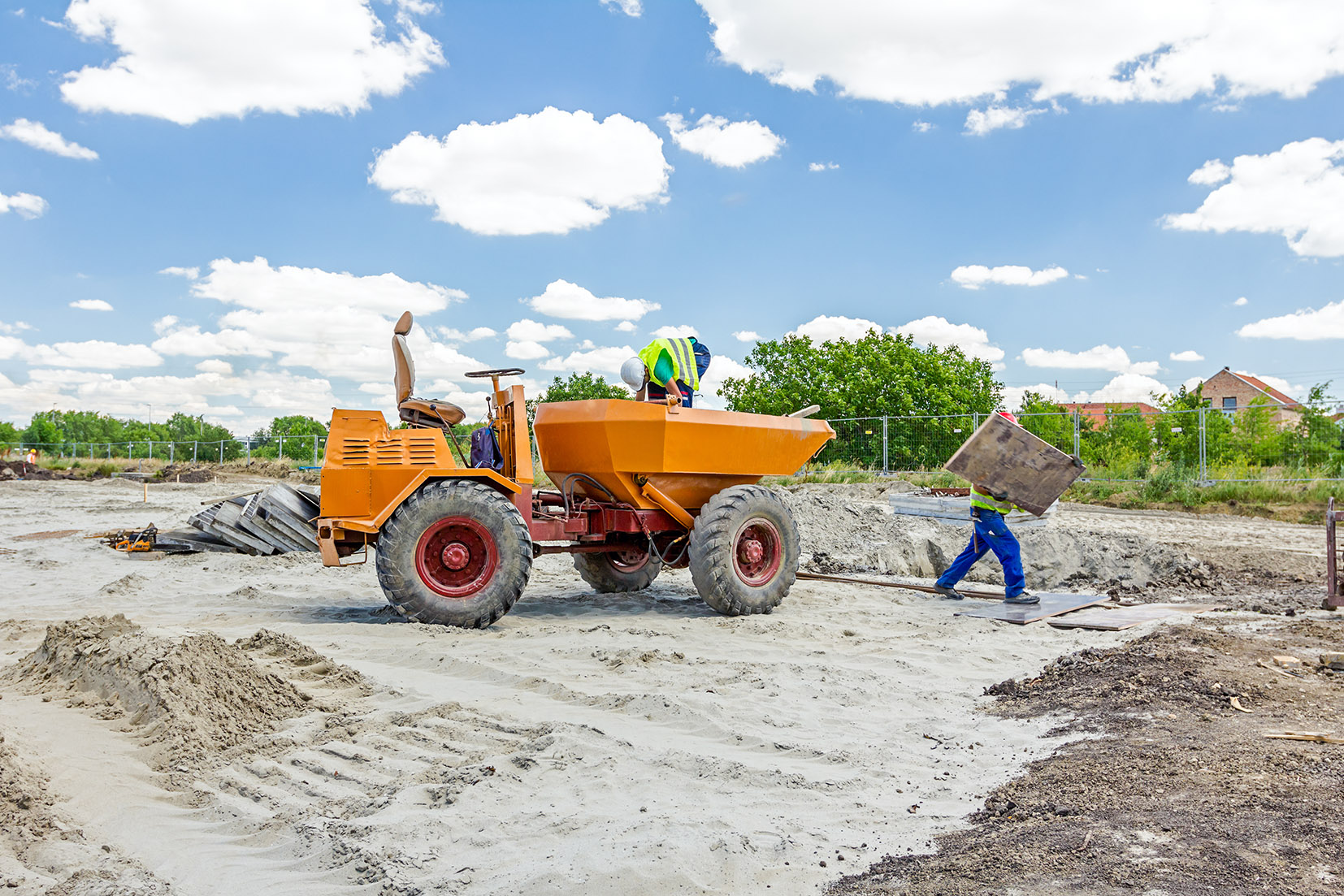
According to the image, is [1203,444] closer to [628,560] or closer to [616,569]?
[628,560]

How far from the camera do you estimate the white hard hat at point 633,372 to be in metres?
7.73

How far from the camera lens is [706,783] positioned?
391 centimetres

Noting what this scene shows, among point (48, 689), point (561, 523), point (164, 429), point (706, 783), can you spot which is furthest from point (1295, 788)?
point (164, 429)

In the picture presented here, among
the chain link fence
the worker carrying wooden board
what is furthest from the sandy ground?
the chain link fence

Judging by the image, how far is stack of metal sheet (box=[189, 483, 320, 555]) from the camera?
1198 centimetres

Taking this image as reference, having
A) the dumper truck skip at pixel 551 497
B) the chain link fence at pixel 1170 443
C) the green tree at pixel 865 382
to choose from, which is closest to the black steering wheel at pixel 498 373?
the dumper truck skip at pixel 551 497

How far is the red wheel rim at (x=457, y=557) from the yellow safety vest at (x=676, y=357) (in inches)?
77.2

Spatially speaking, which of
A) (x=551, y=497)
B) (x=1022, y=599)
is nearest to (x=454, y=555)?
(x=551, y=497)

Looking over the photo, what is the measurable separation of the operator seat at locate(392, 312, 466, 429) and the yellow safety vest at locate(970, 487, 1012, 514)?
4.86 metres

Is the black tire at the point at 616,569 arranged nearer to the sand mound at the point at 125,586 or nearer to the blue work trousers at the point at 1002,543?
the blue work trousers at the point at 1002,543

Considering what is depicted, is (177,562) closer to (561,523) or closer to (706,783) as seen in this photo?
(561,523)

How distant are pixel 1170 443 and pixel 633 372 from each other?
1802cm

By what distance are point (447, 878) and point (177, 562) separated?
9.75 meters

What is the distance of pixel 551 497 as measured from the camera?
8156 millimetres
